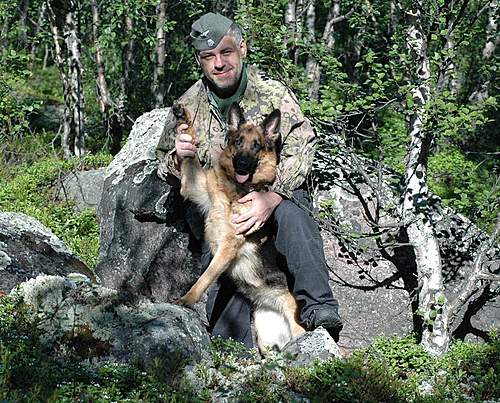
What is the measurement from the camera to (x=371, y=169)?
22.0 feet

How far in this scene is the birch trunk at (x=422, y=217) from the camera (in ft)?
18.9

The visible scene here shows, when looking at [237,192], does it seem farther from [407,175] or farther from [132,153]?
[132,153]

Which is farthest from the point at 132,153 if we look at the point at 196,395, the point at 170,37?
the point at 170,37

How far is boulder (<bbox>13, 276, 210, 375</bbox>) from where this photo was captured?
4043mm

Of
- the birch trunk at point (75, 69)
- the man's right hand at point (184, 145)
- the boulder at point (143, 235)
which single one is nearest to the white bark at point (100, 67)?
the birch trunk at point (75, 69)

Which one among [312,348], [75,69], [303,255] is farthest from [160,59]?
[312,348]

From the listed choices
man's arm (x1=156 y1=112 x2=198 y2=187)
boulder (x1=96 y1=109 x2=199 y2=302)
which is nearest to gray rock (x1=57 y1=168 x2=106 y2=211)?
boulder (x1=96 y1=109 x2=199 y2=302)

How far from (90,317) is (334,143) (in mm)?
2661

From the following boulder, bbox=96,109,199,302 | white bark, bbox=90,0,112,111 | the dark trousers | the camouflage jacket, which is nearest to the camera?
the dark trousers

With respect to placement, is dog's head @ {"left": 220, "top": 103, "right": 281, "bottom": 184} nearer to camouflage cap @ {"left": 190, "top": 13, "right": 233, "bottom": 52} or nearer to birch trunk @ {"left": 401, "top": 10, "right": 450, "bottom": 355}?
camouflage cap @ {"left": 190, "top": 13, "right": 233, "bottom": 52}

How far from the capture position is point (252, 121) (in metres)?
5.54

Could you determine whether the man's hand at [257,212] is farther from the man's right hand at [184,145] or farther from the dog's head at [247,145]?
the man's right hand at [184,145]

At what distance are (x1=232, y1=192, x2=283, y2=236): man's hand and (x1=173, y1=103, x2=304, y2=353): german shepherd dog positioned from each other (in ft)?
0.31

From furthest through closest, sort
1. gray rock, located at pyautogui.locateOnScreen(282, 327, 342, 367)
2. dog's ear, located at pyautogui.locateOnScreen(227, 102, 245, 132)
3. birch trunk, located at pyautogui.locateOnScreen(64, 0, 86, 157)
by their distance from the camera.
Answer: birch trunk, located at pyautogui.locateOnScreen(64, 0, 86, 157), dog's ear, located at pyautogui.locateOnScreen(227, 102, 245, 132), gray rock, located at pyautogui.locateOnScreen(282, 327, 342, 367)
